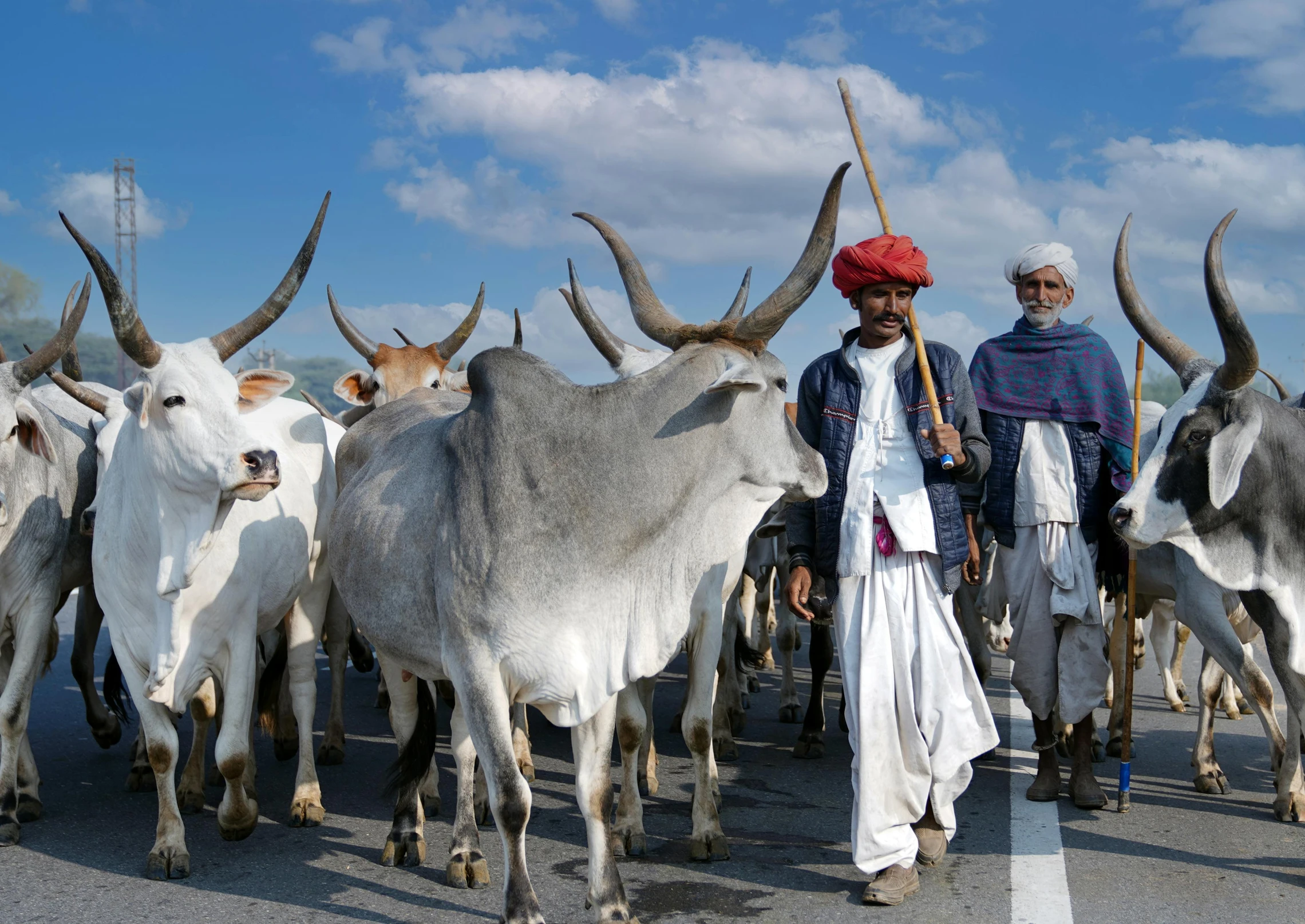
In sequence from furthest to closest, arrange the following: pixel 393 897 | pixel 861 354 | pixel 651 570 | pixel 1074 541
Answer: pixel 1074 541
pixel 861 354
pixel 393 897
pixel 651 570

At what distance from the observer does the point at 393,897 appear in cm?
440

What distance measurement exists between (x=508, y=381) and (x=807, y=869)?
2.17m

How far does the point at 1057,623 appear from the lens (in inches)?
210

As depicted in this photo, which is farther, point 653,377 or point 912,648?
point 912,648

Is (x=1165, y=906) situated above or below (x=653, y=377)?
below

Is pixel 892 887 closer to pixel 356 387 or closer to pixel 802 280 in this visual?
pixel 802 280

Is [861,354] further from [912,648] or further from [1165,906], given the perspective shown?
[1165,906]

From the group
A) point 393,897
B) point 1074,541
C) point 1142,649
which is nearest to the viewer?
point 393,897

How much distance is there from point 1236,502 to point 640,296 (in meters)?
2.40

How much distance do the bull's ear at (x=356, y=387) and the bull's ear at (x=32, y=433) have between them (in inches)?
86.0

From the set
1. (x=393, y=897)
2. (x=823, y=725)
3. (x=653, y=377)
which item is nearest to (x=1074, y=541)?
(x=823, y=725)

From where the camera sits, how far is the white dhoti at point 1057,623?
206 inches

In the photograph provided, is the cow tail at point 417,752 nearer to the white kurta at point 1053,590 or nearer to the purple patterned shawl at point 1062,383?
the white kurta at point 1053,590

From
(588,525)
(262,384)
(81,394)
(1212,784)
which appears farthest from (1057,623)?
(81,394)
